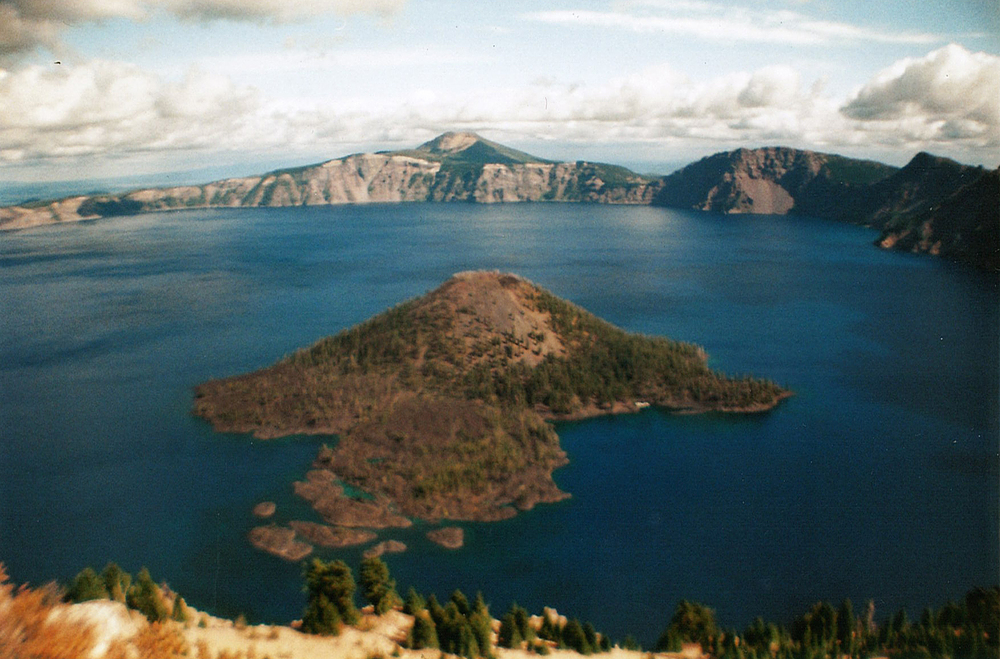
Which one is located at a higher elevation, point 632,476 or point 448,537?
point 632,476

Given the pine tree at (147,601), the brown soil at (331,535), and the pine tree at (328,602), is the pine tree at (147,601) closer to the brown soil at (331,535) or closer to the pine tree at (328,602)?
the pine tree at (328,602)

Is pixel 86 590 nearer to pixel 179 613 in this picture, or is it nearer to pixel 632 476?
pixel 179 613

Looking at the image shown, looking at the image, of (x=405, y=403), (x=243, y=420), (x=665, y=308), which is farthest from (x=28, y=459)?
(x=665, y=308)

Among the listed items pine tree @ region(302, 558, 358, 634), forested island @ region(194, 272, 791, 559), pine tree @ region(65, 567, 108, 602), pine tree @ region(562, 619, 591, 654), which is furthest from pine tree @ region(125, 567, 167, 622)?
pine tree @ region(562, 619, 591, 654)

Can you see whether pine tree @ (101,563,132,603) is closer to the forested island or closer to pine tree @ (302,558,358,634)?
pine tree @ (302,558,358,634)

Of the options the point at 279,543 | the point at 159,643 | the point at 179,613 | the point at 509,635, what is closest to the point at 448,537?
the point at 279,543

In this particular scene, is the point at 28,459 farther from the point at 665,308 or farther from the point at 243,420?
the point at 665,308

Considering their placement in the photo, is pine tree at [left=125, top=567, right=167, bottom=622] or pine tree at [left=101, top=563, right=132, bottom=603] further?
pine tree at [left=101, top=563, right=132, bottom=603]
